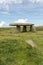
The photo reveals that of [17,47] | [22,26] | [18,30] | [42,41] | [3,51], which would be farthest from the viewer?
[22,26]

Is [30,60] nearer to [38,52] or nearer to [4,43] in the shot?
[38,52]

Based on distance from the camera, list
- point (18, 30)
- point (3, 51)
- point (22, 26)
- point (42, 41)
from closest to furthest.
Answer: point (3, 51) → point (42, 41) → point (18, 30) → point (22, 26)

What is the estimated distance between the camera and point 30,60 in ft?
58.8

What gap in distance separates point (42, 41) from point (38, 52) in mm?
5407

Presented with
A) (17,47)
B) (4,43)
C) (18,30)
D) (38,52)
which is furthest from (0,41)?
(18,30)

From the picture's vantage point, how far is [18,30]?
3850 centimetres

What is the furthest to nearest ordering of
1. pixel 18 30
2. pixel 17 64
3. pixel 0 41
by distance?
pixel 18 30, pixel 0 41, pixel 17 64

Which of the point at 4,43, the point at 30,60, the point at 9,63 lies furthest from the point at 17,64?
the point at 4,43

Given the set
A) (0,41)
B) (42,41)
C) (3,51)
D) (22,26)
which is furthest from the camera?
(22,26)

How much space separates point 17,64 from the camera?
54.3 ft

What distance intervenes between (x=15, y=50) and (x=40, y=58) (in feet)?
8.80

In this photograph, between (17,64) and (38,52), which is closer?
(17,64)

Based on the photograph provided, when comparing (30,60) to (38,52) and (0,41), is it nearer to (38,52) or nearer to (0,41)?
(38,52)

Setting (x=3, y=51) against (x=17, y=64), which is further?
(x=3, y=51)
